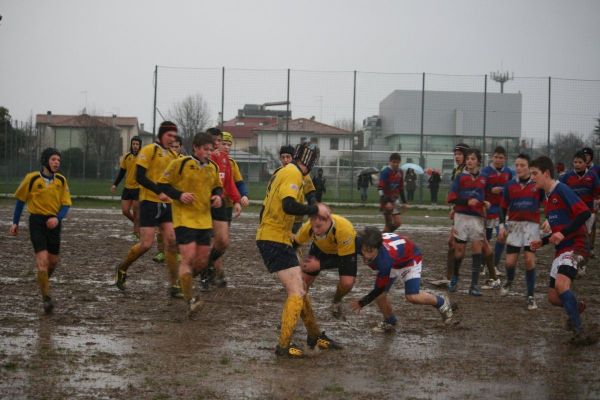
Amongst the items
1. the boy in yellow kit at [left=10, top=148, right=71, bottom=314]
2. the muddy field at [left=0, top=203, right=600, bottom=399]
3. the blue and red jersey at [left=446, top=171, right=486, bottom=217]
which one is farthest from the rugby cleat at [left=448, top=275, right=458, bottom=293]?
the boy in yellow kit at [left=10, top=148, right=71, bottom=314]

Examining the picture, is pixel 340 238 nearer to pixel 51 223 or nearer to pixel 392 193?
pixel 51 223

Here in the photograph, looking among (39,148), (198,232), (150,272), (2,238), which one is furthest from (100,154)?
(198,232)

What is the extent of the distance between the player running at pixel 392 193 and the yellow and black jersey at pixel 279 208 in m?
9.21

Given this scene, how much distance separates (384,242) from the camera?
8273 millimetres

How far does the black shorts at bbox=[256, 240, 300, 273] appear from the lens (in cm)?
738

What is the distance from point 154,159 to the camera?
1025 cm

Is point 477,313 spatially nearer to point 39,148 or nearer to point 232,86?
point 232,86

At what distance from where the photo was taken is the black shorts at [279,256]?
7.38m

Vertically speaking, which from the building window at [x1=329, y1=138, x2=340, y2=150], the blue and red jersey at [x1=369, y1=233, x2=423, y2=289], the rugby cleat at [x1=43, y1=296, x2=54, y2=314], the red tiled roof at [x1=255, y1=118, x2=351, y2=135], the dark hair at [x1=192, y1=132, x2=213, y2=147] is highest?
the red tiled roof at [x1=255, y1=118, x2=351, y2=135]

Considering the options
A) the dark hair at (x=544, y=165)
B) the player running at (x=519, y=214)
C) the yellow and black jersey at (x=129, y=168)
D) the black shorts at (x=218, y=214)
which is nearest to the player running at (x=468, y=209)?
the player running at (x=519, y=214)

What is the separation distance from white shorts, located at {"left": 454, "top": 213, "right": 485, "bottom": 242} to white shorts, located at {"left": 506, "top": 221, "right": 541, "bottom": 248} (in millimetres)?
714

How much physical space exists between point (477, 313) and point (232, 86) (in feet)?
82.6

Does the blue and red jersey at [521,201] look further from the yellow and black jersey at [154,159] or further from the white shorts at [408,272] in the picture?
the yellow and black jersey at [154,159]

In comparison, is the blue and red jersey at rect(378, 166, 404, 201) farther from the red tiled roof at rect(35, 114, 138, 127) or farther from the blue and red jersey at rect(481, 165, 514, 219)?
the red tiled roof at rect(35, 114, 138, 127)
